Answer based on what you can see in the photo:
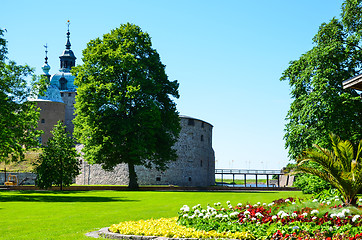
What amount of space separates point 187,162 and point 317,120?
3208cm

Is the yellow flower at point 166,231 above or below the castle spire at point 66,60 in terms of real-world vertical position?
below

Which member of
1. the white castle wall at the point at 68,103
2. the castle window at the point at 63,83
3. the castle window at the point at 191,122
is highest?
the castle window at the point at 63,83

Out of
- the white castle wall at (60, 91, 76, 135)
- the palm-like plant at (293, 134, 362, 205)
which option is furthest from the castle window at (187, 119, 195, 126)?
the palm-like plant at (293, 134, 362, 205)

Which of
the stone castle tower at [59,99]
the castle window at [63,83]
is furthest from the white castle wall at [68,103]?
the castle window at [63,83]

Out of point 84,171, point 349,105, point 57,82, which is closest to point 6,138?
point 349,105

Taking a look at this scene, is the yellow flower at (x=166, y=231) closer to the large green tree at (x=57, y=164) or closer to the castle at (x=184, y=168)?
the large green tree at (x=57, y=164)

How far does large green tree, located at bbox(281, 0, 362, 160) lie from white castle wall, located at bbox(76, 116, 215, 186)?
28.2 metres

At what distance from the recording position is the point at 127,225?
8.44 meters

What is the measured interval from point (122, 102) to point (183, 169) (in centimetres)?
2405

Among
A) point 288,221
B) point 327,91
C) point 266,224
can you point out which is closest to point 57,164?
point 327,91

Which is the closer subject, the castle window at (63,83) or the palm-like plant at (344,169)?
the palm-like plant at (344,169)

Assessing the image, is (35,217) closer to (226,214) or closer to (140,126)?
(226,214)

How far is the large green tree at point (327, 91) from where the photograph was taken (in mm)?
22734

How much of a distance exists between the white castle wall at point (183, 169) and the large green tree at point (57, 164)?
17.7 meters
